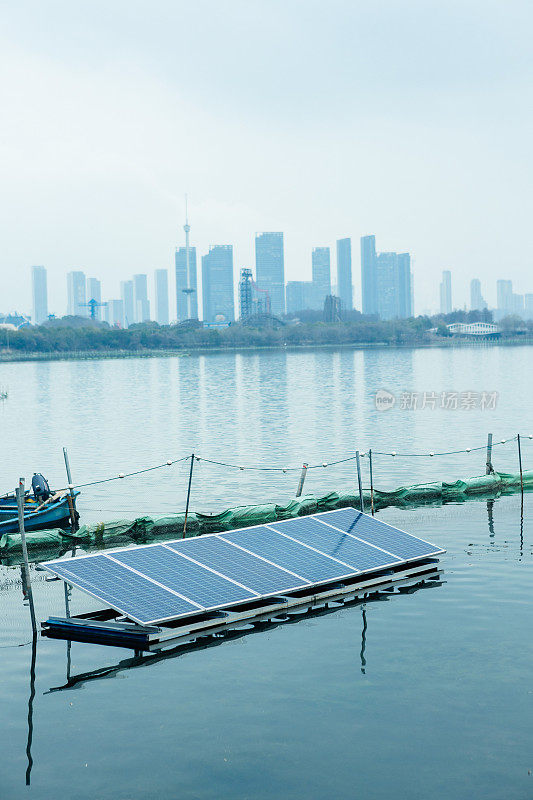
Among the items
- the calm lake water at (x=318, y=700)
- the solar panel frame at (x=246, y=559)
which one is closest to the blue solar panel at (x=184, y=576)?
the solar panel frame at (x=246, y=559)

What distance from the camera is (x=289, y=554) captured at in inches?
838

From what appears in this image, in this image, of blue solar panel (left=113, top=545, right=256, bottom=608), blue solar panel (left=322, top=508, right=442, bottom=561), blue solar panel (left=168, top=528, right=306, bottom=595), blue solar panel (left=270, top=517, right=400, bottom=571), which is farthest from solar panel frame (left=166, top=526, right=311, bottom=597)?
blue solar panel (left=322, top=508, right=442, bottom=561)

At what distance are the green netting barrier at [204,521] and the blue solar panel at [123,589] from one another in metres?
8.88

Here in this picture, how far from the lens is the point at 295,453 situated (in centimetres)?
5472

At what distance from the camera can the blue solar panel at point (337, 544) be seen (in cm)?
2175

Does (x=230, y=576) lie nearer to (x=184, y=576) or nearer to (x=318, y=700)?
(x=184, y=576)

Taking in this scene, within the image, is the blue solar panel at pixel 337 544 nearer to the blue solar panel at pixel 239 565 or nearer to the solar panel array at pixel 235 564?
the solar panel array at pixel 235 564

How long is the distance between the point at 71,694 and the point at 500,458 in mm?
37934

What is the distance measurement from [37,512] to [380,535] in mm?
13413

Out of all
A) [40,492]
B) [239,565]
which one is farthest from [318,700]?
[40,492]

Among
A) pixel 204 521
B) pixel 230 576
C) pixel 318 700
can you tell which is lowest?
pixel 318 700

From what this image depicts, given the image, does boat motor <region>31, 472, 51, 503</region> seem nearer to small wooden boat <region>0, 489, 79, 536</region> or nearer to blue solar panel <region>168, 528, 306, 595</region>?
small wooden boat <region>0, 489, 79, 536</region>

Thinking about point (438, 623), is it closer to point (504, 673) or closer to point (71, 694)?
point (504, 673)

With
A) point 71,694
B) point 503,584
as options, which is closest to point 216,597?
point 71,694
